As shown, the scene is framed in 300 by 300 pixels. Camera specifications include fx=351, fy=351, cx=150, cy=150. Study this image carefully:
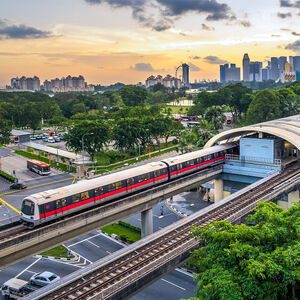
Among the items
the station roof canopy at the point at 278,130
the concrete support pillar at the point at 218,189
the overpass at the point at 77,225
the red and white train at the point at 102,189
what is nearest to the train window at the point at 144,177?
the red and white train at the point at 102,189

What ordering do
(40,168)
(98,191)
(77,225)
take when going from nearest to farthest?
1. (77,225)
2. (98,191)
3. (40,168)

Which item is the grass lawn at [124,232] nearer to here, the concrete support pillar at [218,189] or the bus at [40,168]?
the concrete support pillar at [218,189]

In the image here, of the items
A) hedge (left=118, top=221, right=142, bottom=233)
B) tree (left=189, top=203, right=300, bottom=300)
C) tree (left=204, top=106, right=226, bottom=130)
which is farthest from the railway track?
tree (left=204, top=106, right=226, bottom=130)

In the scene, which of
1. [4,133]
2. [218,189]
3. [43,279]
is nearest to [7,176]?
[4,133]

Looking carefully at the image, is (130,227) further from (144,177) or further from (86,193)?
(86,193)

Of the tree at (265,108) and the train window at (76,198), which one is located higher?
the tree at (265,108)

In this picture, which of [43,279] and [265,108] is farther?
[265,108]

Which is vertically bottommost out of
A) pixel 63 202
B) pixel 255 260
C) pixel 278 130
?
pixel 63 202
